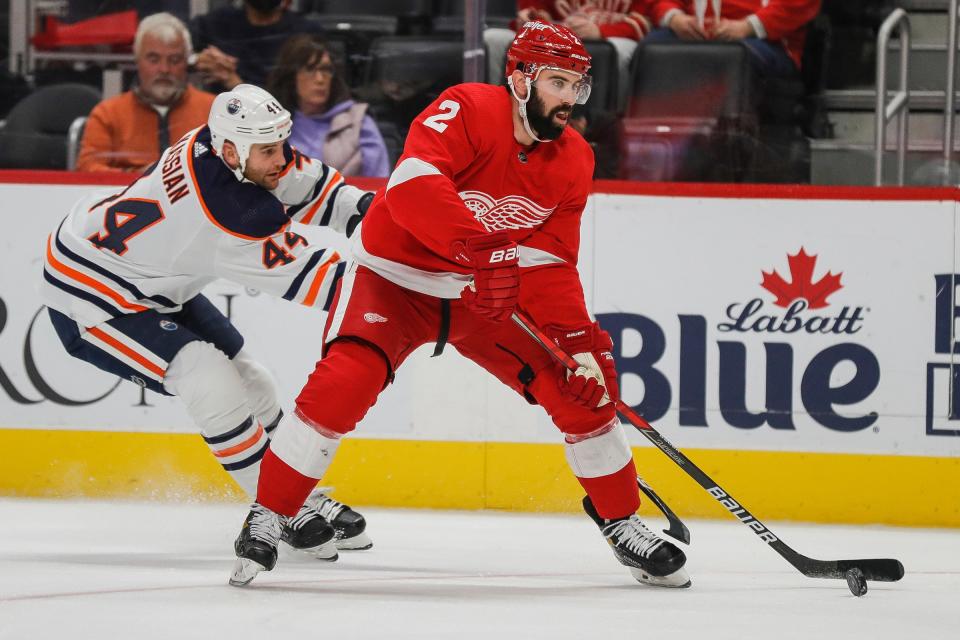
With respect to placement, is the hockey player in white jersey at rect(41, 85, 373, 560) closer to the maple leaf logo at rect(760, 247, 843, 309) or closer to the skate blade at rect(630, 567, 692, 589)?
the skate blade at rect(630, 567, 692, 589)

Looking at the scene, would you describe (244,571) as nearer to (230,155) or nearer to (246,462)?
(246,462)

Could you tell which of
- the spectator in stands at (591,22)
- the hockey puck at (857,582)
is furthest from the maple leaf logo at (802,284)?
the hockey puck at (857,582)

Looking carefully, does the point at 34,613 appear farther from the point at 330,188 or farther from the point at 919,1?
the point at 919,1

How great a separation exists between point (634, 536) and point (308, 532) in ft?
2.55

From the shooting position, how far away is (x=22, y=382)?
179 inches

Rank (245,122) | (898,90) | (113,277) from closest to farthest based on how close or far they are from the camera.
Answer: (245,122)
(113,277)
(898,90)

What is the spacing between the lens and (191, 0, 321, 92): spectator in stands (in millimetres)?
4672

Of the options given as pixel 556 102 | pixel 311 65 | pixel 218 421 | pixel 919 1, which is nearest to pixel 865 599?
pixel 556 102

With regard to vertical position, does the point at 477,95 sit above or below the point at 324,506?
above

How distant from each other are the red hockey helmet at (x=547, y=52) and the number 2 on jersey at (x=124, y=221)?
945 mm

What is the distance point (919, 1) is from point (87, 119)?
2.65m

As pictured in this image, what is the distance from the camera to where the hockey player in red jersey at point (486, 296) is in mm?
2971

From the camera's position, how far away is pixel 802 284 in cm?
428

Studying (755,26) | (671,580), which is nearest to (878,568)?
(671,580)
